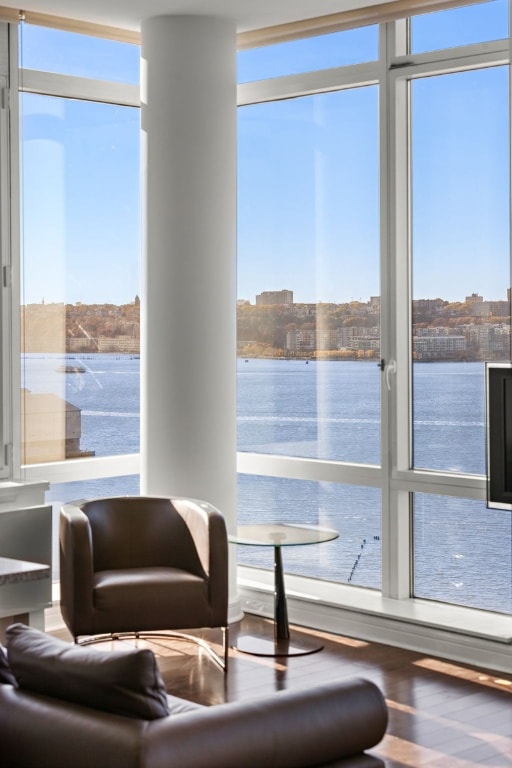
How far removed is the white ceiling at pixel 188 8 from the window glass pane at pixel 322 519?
2.62 metres

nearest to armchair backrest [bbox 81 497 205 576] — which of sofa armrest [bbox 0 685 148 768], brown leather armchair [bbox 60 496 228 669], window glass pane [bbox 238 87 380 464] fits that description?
brown leather armchair [bbox 60 496 228 669]

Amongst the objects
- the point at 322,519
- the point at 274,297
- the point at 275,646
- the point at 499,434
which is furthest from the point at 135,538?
the point at 499,434

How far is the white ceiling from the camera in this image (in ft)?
18.4

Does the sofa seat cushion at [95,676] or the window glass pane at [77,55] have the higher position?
the window glass pane at [77,55]

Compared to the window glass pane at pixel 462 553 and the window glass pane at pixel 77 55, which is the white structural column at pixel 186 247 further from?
the window glass pane at pixel 462 553

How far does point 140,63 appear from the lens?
242 inches

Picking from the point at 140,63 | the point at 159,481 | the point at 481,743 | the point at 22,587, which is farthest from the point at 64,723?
the point at 140,63

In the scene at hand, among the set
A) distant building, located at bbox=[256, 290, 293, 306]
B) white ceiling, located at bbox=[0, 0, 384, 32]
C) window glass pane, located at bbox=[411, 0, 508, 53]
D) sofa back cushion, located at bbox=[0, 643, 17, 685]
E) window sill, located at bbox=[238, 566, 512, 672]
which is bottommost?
window sill, located at bbox=[238, 566, 512, 672]

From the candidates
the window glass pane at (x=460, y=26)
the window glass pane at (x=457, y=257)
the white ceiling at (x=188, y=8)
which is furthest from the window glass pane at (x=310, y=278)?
the white ceiling at (x=188, y=8)

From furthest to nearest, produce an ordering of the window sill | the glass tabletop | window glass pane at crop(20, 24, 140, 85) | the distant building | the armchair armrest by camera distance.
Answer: the distant building → window glass pane at crop(20, 24, 140, 85) → the glass tabletop → the window sill → the armchair armrest

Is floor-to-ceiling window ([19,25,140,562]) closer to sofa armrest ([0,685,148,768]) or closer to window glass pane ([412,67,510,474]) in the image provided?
window glass pane ([412,67,510,474])

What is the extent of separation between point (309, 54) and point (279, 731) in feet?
15.5

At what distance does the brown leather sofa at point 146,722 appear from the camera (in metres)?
2.33

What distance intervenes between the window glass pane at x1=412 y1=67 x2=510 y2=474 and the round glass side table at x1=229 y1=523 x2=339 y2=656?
0.78 metres
